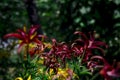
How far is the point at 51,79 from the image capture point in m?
3.48

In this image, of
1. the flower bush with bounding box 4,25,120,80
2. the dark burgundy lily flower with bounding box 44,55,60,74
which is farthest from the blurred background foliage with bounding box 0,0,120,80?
the dark burgundy lily flower with bounding box 44,55,60,74

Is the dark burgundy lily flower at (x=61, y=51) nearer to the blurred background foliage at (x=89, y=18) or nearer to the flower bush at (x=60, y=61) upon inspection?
the flower bush at (x=60, y=61)

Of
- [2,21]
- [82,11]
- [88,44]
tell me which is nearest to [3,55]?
[2,21]

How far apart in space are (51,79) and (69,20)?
5030mm

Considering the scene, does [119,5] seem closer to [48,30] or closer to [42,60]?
[48,30]

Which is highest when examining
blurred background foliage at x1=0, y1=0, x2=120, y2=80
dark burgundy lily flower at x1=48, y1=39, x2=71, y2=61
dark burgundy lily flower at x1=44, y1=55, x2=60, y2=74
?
blurred background foliage at x1=0, y1=0, x2=120, y2=80

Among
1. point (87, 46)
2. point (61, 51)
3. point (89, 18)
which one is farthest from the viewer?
point (89, 18)

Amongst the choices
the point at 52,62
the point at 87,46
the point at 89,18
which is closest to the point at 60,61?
the point at 52,62

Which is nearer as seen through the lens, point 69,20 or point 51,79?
point 51,79

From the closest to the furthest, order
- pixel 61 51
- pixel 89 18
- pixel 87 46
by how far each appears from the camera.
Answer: pixel 87 46
pixel 61 51
pixel 89 18

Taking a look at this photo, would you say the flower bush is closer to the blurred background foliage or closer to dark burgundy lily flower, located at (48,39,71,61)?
dark burgundy lily flower, located at (48,39,71,61)

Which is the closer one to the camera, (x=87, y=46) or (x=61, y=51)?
(x=87, y=46)

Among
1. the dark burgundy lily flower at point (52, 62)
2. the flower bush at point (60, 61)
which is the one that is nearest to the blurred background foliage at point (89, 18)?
the flower bush at point (60, 61)

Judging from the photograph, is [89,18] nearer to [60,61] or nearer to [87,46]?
[60,61]
